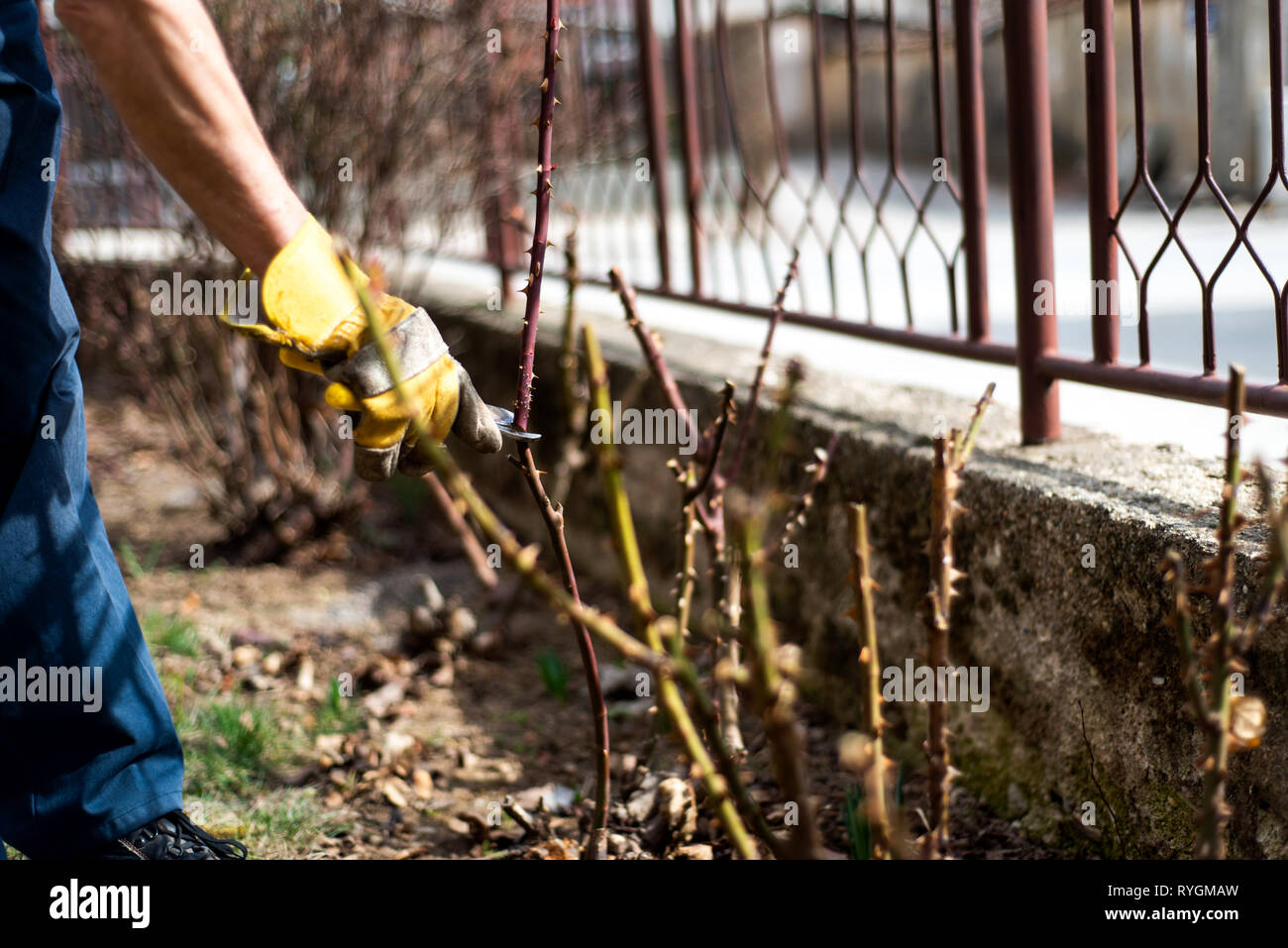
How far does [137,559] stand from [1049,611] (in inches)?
113

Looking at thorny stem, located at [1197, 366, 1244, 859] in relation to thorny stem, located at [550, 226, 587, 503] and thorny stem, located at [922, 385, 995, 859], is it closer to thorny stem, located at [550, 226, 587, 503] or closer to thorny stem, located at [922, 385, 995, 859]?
thorny stem, located at [922, 385, 995, 859]

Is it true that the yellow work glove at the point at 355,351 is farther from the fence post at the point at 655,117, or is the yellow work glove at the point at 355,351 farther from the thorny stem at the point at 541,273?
the fence post at the point at 655,117

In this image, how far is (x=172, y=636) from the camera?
2.90 metres

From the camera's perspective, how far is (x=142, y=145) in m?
1.50

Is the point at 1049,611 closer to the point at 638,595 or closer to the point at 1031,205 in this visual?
the point at 1031,205

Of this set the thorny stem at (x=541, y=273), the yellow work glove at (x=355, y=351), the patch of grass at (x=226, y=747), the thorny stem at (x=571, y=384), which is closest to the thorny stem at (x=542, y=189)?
the thorny stem at (x=541, y=273)

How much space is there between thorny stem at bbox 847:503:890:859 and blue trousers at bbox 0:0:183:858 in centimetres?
108

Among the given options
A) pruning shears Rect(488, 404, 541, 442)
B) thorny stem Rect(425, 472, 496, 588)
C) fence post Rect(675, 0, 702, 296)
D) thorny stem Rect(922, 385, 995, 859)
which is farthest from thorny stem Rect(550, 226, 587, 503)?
thorny stem Rect(922, 385, 995, 859)

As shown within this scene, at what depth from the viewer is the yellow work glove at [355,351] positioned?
1418 mm

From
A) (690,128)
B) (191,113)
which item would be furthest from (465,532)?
(191,113)

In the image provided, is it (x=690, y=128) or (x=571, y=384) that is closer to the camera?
(x=571, y=384)

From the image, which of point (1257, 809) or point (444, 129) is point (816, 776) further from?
point (444, 129)

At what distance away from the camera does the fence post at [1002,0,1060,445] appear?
2.01 metres
